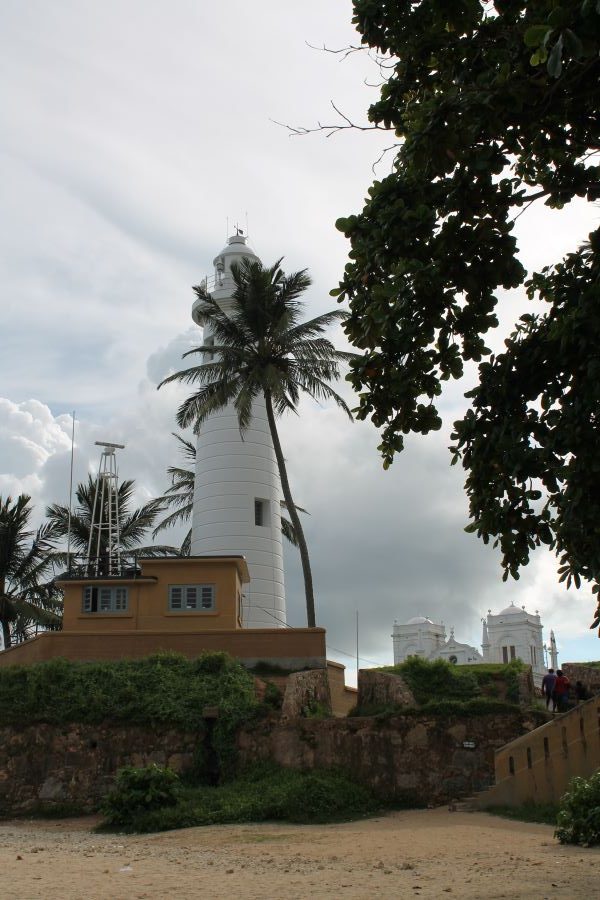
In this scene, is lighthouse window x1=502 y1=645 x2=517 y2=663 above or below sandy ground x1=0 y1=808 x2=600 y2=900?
above

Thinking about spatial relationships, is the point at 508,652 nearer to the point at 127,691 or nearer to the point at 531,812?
the point at 127,691

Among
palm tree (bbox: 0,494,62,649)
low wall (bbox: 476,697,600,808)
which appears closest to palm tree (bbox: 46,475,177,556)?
palm tree (bbox: 0,494,62,649)

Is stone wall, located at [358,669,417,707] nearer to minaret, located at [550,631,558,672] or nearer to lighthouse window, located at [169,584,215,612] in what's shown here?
lighthouse window, located at [169,584,215,612]

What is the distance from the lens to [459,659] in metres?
48.1

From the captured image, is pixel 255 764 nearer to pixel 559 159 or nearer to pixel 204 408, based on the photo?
pixel 204 408

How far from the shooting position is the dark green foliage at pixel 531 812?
16.5 meters

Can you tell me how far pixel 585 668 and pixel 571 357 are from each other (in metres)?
21.4

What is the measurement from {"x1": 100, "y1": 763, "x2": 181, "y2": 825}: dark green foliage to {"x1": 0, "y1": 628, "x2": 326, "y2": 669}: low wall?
5.62 metres

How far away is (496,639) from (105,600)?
3142 centimetres

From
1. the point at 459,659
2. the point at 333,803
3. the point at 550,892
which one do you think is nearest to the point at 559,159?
the point at 550,892

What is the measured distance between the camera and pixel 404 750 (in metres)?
20.1

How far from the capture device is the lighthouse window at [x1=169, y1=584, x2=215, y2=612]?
26.0 metres

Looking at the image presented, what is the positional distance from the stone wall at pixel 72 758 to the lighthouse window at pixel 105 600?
5.32m

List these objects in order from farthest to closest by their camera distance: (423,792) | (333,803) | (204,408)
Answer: (204,408), (423,792), (333,803)
